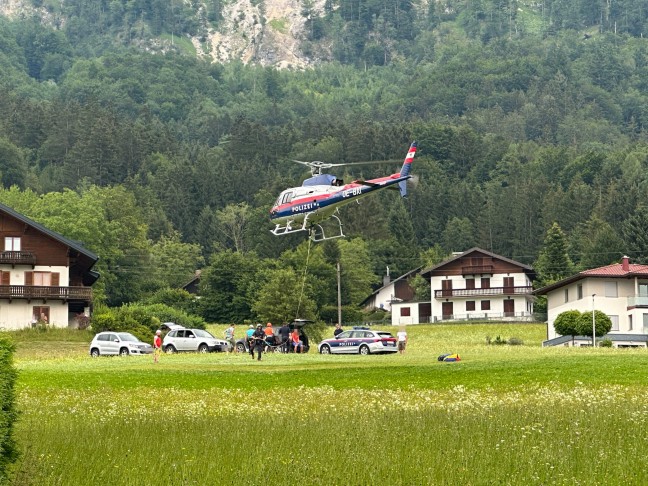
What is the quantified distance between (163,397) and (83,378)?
7.76 meters

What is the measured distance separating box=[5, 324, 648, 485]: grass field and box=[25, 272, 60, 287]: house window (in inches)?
1866

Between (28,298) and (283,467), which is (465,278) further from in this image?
(283,467)

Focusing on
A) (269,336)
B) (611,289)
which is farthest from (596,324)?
(269,336)

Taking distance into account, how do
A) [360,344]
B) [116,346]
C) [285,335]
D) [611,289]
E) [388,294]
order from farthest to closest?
[388,294], [611,289], [116,346], [285,335], [360,344]

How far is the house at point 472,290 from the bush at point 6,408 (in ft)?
349

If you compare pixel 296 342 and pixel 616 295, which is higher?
pixel 616 295

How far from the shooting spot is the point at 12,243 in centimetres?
8962

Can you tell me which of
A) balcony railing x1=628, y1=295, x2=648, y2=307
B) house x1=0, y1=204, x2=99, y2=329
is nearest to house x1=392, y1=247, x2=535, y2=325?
balcony railing x1=628, y1=295, x2=648, y2=307

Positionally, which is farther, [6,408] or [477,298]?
[477,298]

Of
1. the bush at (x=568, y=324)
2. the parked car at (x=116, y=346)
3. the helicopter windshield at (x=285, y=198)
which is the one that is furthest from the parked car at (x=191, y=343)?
the bush at (x=568, y=324)

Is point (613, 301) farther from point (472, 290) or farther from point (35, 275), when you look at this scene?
point (472, 290)

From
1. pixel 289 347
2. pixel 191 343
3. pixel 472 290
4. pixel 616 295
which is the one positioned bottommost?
pixel 289 347

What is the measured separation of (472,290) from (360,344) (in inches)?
2710

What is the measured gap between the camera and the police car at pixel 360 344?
198 feet
